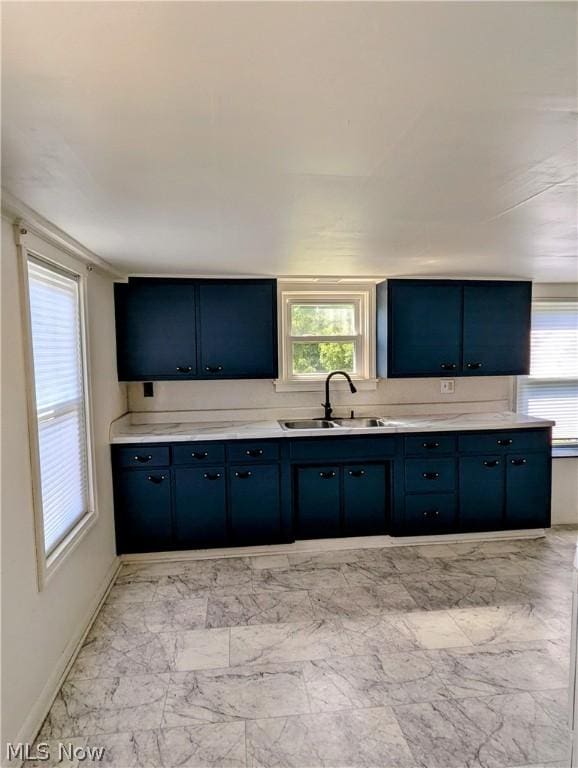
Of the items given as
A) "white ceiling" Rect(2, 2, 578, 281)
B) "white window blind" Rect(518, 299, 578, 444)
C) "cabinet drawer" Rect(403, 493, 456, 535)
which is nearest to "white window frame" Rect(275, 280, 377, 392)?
"cabinet drawer" Rect(403, 493, 456, 535)

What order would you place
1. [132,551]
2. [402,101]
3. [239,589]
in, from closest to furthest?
[402,101] < [239,589] < [132,551]

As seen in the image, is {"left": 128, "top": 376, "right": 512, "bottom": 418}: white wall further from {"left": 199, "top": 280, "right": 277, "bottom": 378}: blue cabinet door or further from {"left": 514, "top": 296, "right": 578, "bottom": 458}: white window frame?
{"left": 199, "top": 280, "right": 277, "bottom": 378}: blue cabinet door

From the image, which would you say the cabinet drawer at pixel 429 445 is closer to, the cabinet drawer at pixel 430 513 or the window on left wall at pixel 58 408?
the cabinet drawer at pixel 430 513

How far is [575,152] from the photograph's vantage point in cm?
125

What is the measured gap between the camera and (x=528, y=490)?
10.8ft

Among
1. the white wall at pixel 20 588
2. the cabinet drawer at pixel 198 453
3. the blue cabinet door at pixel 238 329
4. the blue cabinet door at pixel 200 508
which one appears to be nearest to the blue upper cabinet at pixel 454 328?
the blue cabinet door at pixel 238 329

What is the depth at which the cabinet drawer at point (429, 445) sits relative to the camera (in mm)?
3178

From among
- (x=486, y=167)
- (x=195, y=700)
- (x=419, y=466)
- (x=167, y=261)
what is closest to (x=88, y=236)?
(x=167, y=261)

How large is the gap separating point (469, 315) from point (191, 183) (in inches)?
110

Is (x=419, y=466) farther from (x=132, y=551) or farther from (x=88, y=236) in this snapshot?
(x=88, y=236)

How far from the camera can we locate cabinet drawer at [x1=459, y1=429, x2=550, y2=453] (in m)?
3.22

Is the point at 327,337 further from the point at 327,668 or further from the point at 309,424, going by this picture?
the point at 327,668

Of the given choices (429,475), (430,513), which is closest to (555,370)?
(429,475)

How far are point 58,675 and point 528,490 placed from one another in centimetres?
340
